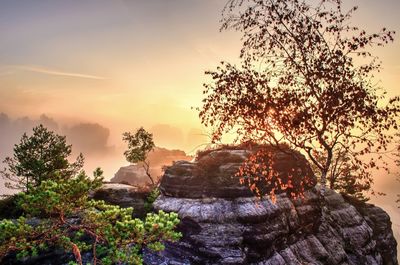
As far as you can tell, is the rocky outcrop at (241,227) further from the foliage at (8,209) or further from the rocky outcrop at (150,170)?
the rocky outcrop at (150,170)

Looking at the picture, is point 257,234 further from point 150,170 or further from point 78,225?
point 150,170

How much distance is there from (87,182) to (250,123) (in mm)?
6873

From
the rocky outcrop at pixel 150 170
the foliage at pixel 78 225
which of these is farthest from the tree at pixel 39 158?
the rocky outcrop at pixel 150 170

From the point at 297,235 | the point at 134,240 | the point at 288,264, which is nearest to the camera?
the point at 134,240

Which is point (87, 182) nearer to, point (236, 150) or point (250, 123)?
point (250, 123)

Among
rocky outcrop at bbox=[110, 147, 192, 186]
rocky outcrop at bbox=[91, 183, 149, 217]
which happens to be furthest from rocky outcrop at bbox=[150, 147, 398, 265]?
rocky outcrop at bbox=[110, 147, 192, 186]

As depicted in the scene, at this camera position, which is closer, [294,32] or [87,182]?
[294,32]

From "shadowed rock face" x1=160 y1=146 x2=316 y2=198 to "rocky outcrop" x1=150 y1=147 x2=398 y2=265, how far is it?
85mm

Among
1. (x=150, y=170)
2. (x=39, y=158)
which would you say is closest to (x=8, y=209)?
(x=39, y=158)

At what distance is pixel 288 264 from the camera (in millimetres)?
21172

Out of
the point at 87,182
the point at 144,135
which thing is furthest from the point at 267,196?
the point at 144,135

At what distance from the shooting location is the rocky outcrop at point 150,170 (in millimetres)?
132000

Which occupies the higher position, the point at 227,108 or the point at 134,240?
the point at 227,108

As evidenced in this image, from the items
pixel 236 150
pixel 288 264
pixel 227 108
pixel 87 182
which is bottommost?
pixel 288 264
